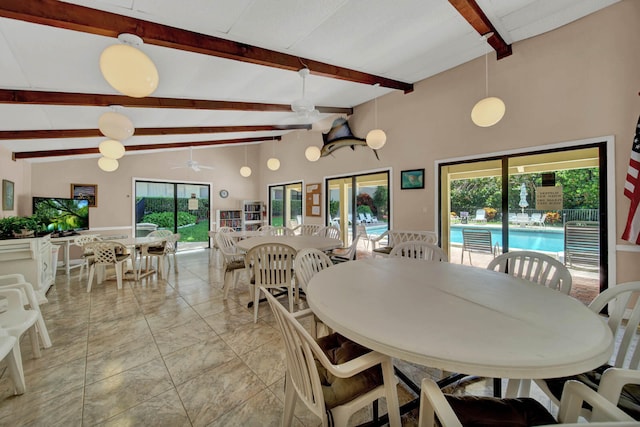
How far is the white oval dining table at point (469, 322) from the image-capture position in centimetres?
86

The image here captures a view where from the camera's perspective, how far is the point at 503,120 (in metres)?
3.45

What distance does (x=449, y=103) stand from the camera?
3957 millimetres

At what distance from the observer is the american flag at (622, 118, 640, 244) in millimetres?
2521

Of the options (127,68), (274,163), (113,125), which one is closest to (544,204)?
(127,68)

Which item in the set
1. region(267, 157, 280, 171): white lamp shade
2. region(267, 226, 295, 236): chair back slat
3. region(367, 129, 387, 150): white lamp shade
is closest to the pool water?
region(367, 129, 387, 150): white lamp shade

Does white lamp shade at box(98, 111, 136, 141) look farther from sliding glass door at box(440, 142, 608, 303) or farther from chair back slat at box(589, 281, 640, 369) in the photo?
sliding glass door at box(440, 142, 608, 303)

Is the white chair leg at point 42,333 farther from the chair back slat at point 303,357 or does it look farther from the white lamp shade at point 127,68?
the chair back slat at point 303,357

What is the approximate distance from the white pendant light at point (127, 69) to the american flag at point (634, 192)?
173 inches

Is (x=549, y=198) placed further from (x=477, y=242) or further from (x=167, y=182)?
(x=167, y=182)

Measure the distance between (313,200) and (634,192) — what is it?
204 inches

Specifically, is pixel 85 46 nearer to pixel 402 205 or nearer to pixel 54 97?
pixel 54 97

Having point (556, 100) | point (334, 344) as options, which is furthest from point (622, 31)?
point (334, 344)

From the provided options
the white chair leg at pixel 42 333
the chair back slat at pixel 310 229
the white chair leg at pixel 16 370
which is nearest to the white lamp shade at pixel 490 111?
the chair back slat at pixel 310 229

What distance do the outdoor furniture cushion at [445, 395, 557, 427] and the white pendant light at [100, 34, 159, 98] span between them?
8.23 ft
